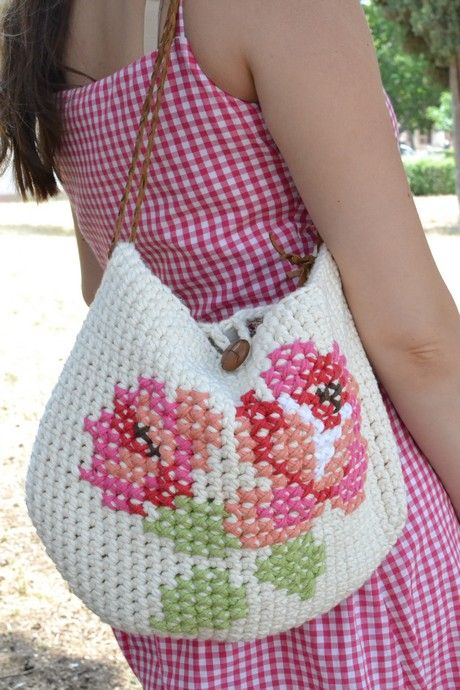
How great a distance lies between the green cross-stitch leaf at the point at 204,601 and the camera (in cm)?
126

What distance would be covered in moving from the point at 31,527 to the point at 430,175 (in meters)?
25.5

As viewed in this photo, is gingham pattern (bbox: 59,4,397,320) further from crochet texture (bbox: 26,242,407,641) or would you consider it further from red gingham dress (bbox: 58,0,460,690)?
crochet texture (bbox: 26,242,407,641)

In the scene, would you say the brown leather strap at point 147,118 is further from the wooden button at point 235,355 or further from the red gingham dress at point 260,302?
the wooden button at point 235,355

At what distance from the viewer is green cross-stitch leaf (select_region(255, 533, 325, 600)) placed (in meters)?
1.27

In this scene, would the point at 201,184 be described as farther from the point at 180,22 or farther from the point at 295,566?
the point at 295,566

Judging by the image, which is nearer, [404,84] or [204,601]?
[204,601]

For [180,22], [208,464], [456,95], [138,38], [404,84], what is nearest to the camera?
[208,464]

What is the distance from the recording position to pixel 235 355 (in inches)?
50.4

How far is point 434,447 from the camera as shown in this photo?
1.46m

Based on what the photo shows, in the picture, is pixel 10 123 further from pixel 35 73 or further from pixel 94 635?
pixel 94 635

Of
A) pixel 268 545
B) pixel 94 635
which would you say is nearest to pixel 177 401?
pixel 268 545

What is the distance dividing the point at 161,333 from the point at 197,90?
1.18 feet

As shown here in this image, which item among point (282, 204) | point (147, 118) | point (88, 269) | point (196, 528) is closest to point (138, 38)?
point (147, 118)

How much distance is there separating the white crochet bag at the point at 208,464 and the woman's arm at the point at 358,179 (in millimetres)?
55
